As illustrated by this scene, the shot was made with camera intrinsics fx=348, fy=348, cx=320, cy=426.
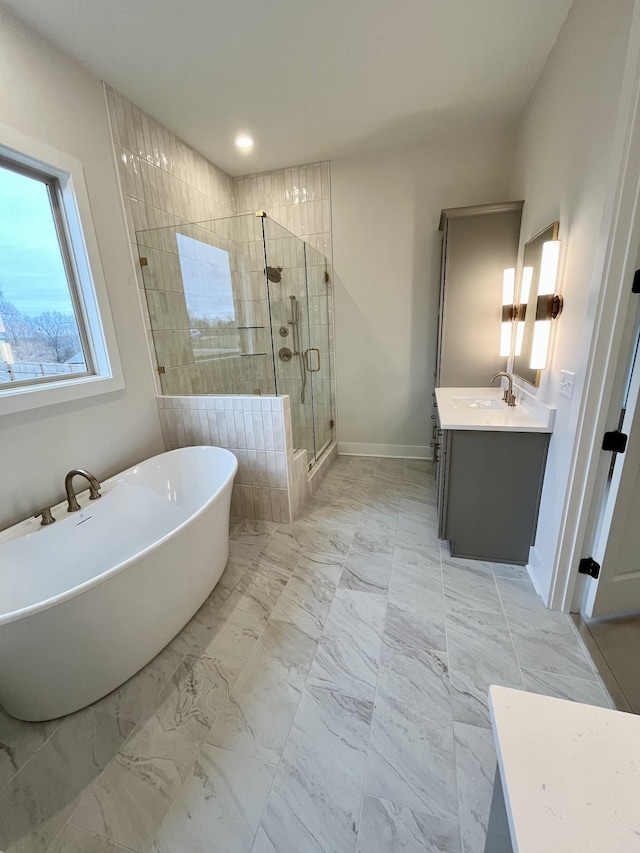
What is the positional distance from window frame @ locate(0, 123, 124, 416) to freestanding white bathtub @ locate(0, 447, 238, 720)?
60cm

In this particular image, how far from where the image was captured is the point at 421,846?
3.26 ft

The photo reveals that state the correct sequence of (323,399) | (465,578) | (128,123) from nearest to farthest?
(465,578), (128,123), (323,399)

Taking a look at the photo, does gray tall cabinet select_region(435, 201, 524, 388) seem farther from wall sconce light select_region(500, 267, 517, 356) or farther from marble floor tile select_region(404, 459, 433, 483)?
marble floor tile select_region(404, 459, 433, 483)

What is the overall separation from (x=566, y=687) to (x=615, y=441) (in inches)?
40.3

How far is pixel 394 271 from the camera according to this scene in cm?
341

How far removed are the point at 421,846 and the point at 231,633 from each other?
1.05 meters

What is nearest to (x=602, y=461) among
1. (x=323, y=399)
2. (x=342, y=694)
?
(x=342, y=694)

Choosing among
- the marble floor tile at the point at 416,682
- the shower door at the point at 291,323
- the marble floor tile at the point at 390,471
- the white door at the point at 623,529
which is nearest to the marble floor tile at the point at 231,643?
the marble floor tile at the point at 416,682

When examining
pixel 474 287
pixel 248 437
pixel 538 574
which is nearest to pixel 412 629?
pixel 538 574

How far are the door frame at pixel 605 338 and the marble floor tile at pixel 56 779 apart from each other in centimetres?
206

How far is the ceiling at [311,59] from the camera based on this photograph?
1.74 metres

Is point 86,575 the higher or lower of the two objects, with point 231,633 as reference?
higher

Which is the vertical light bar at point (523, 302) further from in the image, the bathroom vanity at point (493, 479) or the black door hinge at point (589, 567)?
the black door hinge at point (589, 567)

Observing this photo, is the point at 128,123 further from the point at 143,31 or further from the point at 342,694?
the point at 342,694
